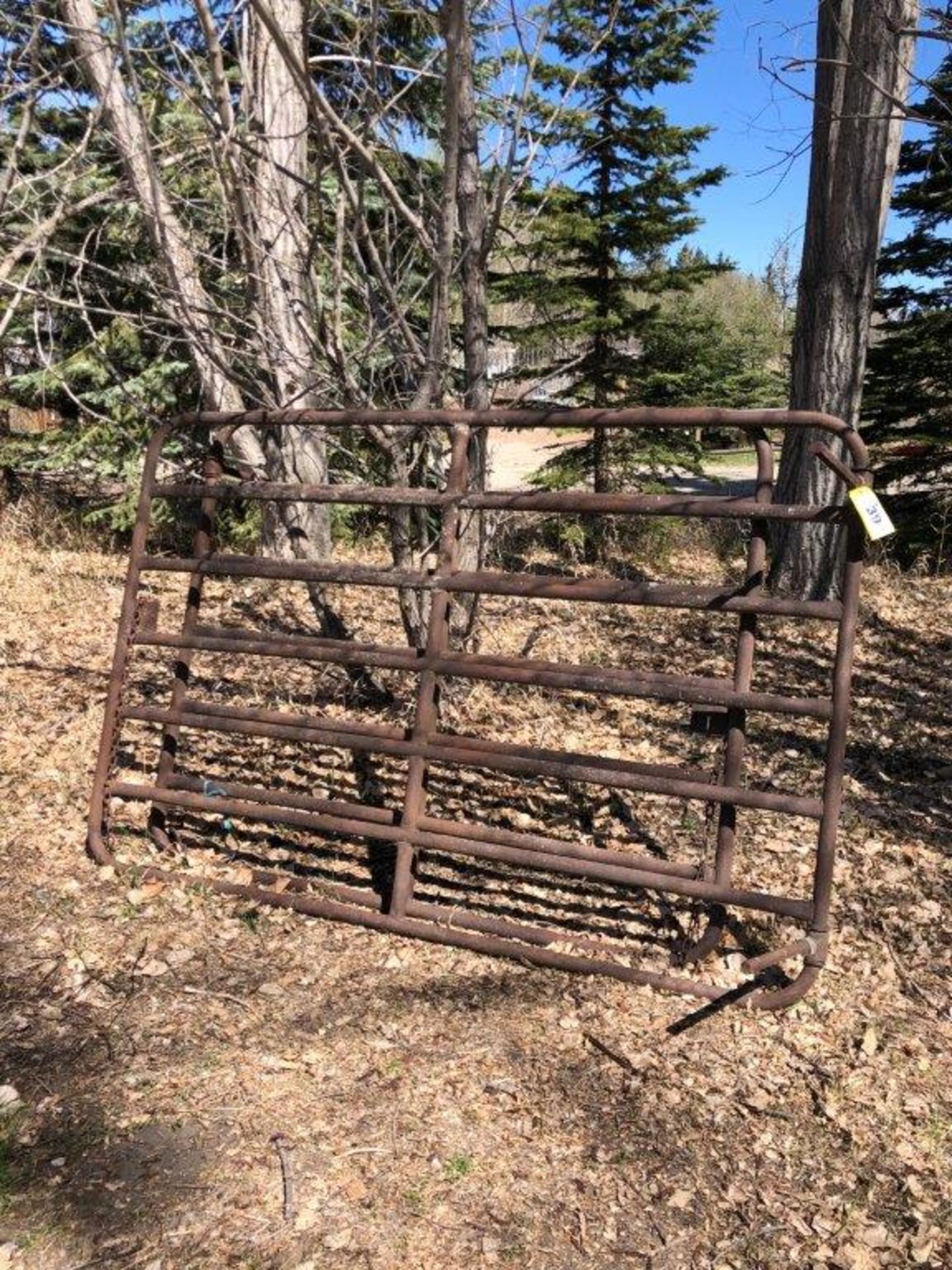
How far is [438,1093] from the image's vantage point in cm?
275

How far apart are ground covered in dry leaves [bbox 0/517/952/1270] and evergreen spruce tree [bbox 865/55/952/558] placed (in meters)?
6.78

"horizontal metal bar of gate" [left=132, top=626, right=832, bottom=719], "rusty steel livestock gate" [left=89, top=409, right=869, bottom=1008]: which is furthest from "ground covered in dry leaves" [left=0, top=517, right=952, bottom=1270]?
"horizontal metal bar of gate" [left=132, top=626, right=832, bottom=719]

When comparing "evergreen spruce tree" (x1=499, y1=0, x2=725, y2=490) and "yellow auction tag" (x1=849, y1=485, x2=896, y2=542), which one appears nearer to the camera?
"yellow auction tag" (x1=849, y1=485, x2=896, y2=542)

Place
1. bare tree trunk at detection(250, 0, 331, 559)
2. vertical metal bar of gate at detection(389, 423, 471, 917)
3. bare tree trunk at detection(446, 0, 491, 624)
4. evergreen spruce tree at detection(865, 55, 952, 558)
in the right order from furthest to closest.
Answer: evergreen spruce tree at detection(865, 55, 952, 558) < bare tree trunk at detection(250, 0, 331, 559) < bare tree trunk at detection(446, 0, 491, 624) < vertical metal bar of gate at detection(389, 423, 471, 917)

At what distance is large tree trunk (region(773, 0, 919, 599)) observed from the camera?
6922 millimetres

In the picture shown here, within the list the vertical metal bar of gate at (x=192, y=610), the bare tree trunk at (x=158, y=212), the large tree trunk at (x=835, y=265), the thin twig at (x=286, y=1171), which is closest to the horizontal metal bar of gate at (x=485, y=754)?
the vertical metal bar of gate at (x=192, y=610)

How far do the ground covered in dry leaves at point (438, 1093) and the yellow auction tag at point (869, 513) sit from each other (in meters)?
1.59

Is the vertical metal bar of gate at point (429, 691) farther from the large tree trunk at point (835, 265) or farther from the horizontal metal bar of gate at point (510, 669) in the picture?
the large tree trunk at point (835, 265)

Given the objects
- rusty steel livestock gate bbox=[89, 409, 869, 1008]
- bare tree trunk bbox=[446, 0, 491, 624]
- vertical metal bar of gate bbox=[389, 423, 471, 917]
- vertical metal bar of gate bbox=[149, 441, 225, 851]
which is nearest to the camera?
rusty steel livestock gate bbox=[89, 409, 869, 1008]

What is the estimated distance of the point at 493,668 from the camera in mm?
3406

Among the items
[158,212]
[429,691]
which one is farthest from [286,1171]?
[158,212]

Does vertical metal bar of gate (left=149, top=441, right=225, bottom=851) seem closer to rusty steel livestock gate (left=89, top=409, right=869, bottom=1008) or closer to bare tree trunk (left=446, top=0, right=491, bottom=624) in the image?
rusty steel livestock gate (left=89, top=409, right=869, bottom=1008)

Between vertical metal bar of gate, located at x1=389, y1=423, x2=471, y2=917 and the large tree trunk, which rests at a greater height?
the large tree trunk

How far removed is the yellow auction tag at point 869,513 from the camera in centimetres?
290
